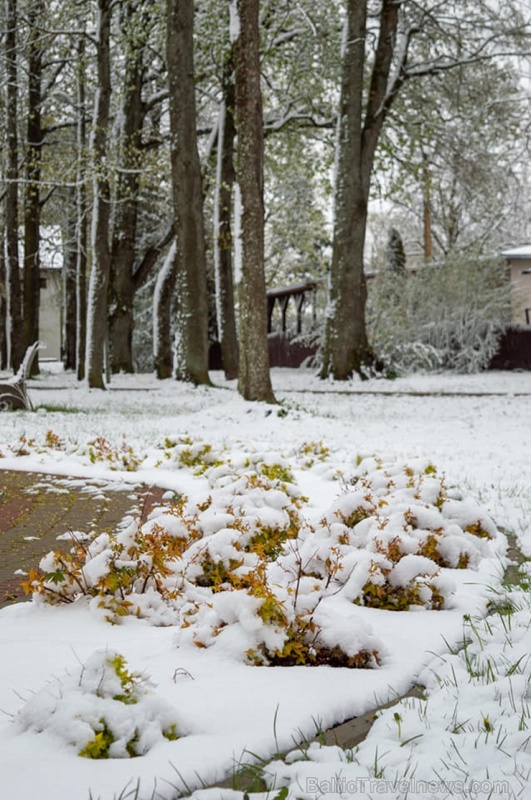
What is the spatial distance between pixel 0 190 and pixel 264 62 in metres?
10.6

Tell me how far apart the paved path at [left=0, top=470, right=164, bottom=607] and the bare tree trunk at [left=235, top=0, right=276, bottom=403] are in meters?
5.01

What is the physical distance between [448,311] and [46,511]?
2151 centimetres

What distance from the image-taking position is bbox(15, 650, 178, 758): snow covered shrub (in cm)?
171

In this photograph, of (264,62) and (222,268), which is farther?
(222,268)

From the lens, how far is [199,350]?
50.2ft

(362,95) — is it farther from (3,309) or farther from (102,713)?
(3,309)

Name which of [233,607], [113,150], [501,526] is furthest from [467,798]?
[113,150]

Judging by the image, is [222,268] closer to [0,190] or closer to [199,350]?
[199,350]

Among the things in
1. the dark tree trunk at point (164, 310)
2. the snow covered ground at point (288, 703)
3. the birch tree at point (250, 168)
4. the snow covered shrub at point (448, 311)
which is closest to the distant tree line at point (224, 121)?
the dark tree trunk at point (164, 310)

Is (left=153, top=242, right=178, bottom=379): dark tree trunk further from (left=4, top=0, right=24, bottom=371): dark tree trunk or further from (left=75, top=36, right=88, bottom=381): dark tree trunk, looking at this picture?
(left=4, top=0, right=24, bottom=371): dark tree trunk

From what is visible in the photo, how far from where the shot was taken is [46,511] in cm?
464

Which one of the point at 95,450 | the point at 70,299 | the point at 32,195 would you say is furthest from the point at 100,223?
the point at 70,299

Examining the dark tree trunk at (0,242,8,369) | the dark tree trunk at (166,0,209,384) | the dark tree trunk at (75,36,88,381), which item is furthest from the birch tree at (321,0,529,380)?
the dark tree trunk at (0,242,8,369)

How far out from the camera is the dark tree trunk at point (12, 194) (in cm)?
1778
